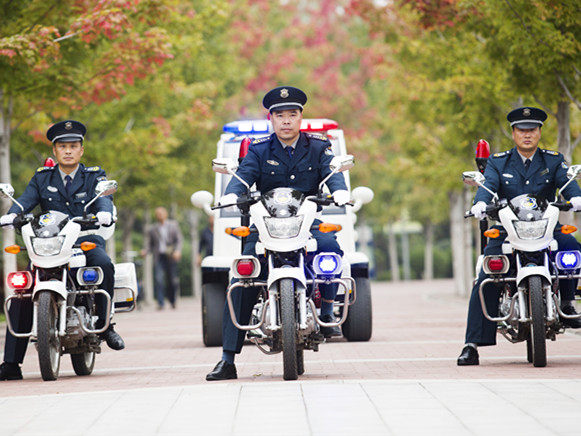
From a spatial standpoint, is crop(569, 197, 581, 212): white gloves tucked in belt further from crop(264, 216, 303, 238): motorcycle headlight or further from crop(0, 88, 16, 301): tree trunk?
crop(0, 88, 16, 301): tree trunk

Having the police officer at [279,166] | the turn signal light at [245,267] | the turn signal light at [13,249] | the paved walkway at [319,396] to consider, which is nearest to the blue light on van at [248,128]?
the paved walkway at [319,396]

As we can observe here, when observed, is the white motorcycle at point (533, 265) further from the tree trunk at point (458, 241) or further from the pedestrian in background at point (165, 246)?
the tree trunk at point (458, 241)

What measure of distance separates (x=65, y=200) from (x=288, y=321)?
2.71m

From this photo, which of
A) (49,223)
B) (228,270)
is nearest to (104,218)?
(49,223)

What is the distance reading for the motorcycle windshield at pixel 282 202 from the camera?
319 inches

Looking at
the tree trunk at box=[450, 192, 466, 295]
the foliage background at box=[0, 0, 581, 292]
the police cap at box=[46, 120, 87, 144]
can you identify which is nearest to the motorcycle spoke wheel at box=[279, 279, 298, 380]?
the police cap at box=[46, 120, 87, 144]

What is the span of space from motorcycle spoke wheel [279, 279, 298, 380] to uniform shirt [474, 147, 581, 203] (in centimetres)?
205

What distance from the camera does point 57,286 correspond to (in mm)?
9016

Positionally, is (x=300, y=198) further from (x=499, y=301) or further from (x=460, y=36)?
(x=460, y=36)

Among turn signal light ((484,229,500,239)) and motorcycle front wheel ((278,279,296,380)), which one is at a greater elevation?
turn signal light ((484,229,500,239))

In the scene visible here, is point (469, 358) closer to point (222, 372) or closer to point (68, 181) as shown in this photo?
point (222, 372)

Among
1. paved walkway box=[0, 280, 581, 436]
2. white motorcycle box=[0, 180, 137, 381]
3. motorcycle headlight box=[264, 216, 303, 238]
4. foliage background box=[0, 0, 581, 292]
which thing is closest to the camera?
paved walkway box=[0, 280, 581, 436]

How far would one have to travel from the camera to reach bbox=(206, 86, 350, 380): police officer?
852 cm

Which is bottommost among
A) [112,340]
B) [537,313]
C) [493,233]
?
[112,340]
